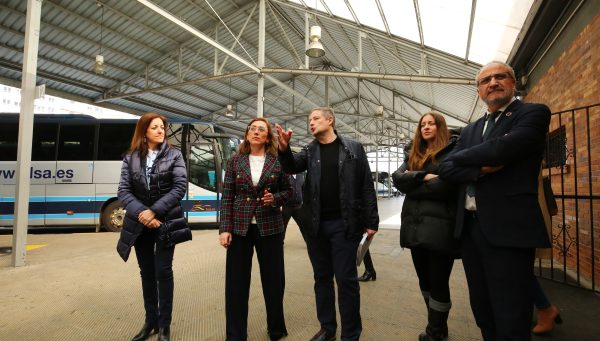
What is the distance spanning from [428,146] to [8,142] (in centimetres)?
919

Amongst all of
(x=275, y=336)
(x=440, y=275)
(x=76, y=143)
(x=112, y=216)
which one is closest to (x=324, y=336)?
(x=275, y=336)

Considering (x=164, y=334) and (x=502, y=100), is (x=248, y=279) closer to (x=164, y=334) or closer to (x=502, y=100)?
(x=164, y=334)

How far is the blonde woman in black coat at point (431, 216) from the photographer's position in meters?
1.97

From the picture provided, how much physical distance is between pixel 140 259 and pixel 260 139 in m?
1.20

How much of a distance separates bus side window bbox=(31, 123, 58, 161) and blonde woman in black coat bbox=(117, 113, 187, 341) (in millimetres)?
6808

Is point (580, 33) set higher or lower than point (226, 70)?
lower

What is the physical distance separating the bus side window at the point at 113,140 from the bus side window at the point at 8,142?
1876 mm

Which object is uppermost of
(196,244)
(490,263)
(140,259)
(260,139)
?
(260,139)

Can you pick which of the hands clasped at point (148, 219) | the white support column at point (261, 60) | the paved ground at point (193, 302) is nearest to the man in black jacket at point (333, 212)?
the paved ground at point (193, 302)

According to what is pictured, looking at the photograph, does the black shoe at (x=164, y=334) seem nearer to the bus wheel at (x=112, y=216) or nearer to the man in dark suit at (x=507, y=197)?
the man in dark suit at (x=507, y=197)

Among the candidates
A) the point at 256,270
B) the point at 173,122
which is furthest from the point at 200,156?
the point at 256,270

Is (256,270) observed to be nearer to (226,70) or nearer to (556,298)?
(556,298)

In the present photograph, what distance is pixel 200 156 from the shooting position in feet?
25.3

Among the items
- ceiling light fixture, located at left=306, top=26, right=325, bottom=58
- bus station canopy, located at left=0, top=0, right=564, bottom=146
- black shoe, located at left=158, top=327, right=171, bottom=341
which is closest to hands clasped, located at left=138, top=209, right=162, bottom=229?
black shoe, located at left=158, top=327, right=171, bottom=341
